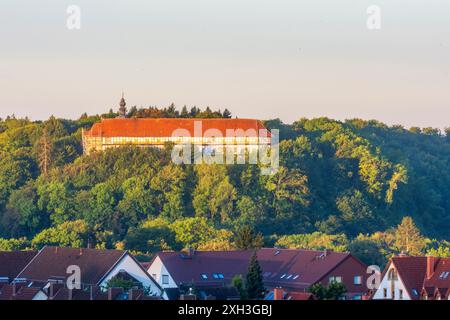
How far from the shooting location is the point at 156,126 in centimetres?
9988

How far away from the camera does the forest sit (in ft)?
245

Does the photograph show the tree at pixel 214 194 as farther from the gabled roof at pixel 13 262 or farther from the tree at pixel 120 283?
the tree at pixel 120 283

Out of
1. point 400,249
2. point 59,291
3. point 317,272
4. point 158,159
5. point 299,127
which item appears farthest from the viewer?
point 299,127

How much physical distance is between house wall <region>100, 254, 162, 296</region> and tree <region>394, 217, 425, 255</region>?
70.3 ft

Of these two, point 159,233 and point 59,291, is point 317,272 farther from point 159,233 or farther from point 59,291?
point 159,233

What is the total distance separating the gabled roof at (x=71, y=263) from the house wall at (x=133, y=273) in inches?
5.6

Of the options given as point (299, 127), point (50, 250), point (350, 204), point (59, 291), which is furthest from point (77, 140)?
point (59, 291)

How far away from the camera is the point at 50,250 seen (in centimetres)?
5253

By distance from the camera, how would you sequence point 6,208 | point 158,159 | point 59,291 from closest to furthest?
point 59,291
point 6,208
point 158,159

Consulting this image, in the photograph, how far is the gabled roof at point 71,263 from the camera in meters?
46.7

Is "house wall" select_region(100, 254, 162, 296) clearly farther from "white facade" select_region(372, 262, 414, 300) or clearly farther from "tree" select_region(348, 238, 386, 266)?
"tree" select_region(348, 238, 386, 266)

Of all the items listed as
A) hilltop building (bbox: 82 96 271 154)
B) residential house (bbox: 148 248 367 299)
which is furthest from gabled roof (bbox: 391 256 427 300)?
hilltop building (bbox: 82 96 271 154)

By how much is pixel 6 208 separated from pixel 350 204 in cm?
1965

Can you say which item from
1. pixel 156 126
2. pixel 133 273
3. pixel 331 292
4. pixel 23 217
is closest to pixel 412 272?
pixel 331 292
